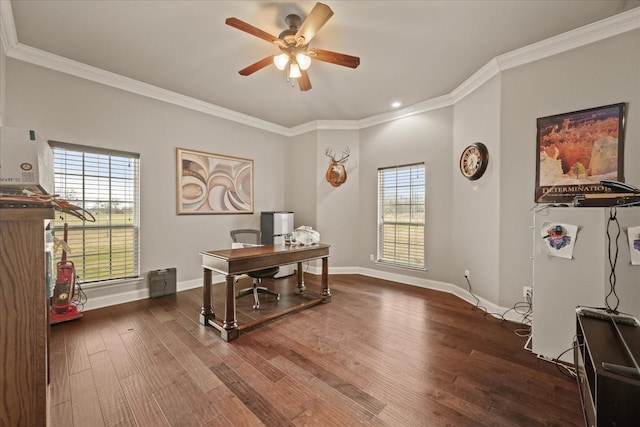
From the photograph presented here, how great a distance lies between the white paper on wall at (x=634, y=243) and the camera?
70.8 inches

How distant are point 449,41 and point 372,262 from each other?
11.5ft

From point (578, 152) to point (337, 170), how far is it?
3252 mm

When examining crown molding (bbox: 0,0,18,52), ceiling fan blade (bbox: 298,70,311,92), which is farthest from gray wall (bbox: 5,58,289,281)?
ceiling fan blade (bbox: 298,70,311,92)

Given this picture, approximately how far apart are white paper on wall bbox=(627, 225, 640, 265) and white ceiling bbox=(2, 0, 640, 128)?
192 centimetres

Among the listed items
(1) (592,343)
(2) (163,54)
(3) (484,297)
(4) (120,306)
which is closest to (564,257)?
(1) (592,343)

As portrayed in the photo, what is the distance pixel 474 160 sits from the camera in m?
3.43

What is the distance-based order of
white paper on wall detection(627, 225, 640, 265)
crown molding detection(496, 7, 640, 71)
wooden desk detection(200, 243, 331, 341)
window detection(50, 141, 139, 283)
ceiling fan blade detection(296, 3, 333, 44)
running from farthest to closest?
window detection(50, 141, 139, 283) < wooden desk detection(200, 243, 331, 341) < crown molding detection(496, 7, 640, 71) < ceiling fan blade detection(296, 3, 333, 44) < white paper on wall detection(627, 225, 640, 265)

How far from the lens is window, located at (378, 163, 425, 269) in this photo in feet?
14.4

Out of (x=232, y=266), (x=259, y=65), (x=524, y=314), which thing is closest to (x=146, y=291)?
(x=232, y=266)

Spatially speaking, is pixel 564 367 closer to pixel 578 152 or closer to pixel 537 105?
pixel 578 152

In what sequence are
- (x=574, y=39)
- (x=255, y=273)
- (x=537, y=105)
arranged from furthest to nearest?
(x=255, y=273) < (x=537, y=105) < (x=574, y=39)

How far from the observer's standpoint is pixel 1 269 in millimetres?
940

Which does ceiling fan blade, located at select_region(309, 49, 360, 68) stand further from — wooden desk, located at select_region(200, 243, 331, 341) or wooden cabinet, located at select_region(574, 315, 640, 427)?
wooden cabinet, located at select_region(574, 315, 640, 427)

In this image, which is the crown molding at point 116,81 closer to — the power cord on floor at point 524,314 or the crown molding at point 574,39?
the crown molding at point 574,39
